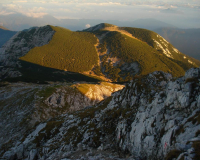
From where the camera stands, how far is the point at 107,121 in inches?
1120

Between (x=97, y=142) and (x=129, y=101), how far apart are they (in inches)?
393

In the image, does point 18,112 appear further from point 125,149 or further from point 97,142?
point 125,149

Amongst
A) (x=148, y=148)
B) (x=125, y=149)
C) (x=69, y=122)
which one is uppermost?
(x=148, y=148)

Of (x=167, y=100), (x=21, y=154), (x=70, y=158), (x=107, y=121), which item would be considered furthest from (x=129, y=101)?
(x=21, y=154)

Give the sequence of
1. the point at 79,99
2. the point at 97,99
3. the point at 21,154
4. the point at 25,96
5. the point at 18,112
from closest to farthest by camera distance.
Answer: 1. the point at 21,154
2. the point at 18,112
3. the point at 25,96
4. the point at 79,99
5. the point at 97,99

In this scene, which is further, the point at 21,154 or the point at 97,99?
the point at 97,99

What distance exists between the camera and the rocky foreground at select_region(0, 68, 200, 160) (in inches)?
617

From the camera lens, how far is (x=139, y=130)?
20.3 meters

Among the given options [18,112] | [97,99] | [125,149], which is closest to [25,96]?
[18,112]

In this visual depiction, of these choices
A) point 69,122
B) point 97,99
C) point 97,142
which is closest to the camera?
point 97,142

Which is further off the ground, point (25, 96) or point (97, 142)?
point (97, 142)

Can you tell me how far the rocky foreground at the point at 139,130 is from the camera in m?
15.7

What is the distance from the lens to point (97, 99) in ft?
271

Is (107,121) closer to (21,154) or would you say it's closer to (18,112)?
(21,154)
